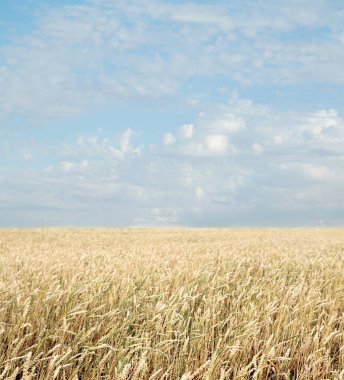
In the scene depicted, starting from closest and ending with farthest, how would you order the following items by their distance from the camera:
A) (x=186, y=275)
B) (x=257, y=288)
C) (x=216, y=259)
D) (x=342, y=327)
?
(x=342, y=327), (x=257, y=288), (x=186, y=275), (x=216, y=259)

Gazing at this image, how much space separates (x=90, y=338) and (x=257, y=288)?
2.54 m

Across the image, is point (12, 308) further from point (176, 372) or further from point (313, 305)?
point (313, 305)

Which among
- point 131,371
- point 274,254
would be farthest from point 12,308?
point 274,254

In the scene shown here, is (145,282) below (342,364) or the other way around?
the other way around

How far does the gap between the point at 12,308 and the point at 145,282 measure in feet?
6.19

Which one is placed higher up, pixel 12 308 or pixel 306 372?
pixel 12 308

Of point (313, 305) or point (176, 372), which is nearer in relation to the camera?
point (176, 372)

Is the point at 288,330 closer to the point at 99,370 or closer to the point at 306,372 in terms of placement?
the point at 306,372

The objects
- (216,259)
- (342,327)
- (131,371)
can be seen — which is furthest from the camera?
(216,259)

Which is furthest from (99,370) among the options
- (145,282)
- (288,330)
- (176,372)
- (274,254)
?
(274,254)

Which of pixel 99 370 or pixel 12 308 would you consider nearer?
pixel 99 370

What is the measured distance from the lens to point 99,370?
11.3ft

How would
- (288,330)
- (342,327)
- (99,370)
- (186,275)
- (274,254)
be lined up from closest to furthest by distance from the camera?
(99,370) → (288,330) → (342,327) → (186,275) → (274,254)

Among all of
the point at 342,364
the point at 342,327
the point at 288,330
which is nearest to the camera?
the point at 342,364
